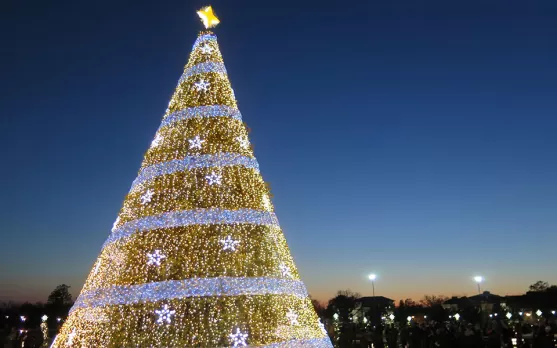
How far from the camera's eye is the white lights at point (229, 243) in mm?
9234

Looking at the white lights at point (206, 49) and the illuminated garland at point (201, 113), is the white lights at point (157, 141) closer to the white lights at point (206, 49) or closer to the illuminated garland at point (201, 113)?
the illuminated garland at point (201, 113)

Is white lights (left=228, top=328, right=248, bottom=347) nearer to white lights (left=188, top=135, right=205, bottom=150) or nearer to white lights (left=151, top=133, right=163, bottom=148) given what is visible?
white lights (left=188, top=135, right=205, bottom=150)

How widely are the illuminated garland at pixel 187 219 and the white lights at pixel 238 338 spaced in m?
2.24

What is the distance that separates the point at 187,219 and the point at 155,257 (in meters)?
1.00

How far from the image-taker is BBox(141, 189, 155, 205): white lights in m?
9.78

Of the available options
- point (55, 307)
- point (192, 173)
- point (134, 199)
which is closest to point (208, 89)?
point (192, 173)

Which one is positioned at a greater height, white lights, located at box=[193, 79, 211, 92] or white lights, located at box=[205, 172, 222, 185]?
white lights, located at box=[193, 79, 211, 92]

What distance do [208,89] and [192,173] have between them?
7.54 ft

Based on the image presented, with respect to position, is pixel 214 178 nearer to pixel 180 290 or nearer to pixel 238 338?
pixel 180 290

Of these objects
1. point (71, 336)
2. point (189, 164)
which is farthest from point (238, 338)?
point (189, 164)

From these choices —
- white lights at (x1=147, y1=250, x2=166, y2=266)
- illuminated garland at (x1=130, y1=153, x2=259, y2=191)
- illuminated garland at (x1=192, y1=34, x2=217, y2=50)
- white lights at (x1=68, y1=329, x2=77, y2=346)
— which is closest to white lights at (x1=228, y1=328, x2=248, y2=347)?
white lights at (x1=147, y1=250, x2=166, y2=266)

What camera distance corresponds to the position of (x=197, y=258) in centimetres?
905

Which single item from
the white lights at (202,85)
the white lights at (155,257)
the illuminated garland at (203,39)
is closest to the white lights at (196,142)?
the white lights at (202,85)

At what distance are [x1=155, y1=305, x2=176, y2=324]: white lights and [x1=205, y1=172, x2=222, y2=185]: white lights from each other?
2.76 metres
